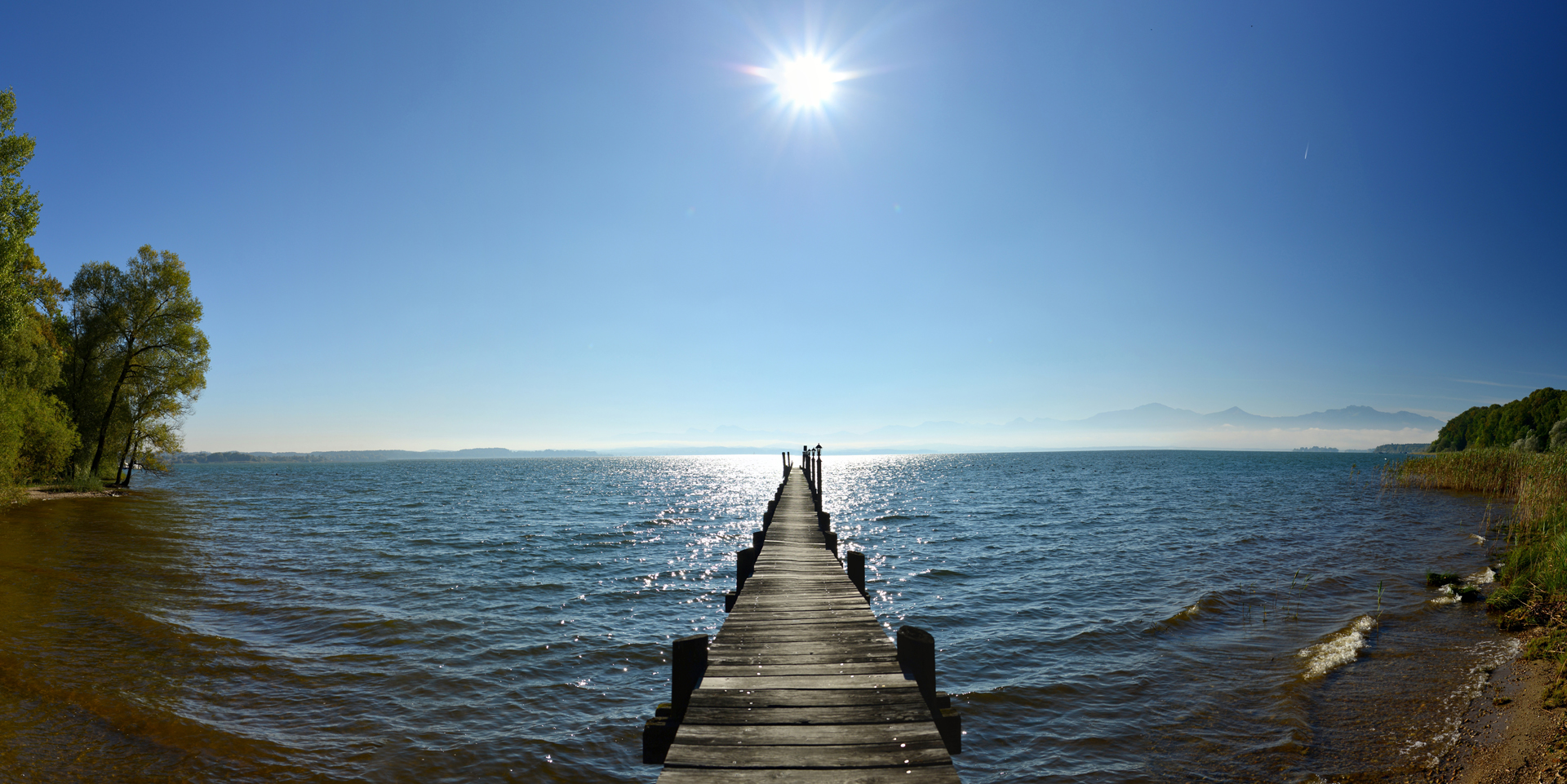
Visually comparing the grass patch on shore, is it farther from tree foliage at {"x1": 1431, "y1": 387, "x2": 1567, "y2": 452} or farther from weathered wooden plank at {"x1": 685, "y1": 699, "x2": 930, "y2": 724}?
tree foliage at {"x1": 1431, "y1": 387, "x2": 1567, "y2": 452}

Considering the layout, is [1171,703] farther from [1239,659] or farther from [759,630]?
[759,630]

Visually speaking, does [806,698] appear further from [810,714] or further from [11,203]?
[11,203]

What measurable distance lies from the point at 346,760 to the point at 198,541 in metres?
22.1

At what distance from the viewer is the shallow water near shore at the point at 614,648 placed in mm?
7636

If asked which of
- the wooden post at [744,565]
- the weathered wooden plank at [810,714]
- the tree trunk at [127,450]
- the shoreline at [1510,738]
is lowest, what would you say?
the shoreline at [1510,738]

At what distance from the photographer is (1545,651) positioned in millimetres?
9352

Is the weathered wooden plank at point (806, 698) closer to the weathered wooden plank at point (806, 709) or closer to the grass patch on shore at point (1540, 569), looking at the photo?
the weathered wooden plank at point (806, 709)

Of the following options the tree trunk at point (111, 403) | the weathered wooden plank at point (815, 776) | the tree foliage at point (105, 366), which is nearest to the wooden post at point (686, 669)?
the weathered wooden plank at point (815, 776)

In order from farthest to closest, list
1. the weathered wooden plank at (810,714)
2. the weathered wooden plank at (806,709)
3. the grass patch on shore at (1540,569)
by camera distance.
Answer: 1. the grass patch on shore at (1540,569)
2. the weathered wooden plank at (810,714)
3. the weathered wooden plank at (806,709)

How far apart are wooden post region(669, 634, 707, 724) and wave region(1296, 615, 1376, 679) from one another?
33.1 ft

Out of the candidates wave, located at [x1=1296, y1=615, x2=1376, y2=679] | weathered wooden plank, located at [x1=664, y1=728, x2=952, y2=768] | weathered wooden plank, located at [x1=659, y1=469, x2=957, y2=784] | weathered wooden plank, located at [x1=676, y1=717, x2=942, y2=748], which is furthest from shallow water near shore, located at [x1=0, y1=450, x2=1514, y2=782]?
weathered wooden plank, located at [x1=664, y1=728, x2=952, y2=768]

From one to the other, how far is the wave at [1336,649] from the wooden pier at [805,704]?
807 centimetres

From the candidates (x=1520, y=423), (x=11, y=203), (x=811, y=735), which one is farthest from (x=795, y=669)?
(x=1520, y=423)

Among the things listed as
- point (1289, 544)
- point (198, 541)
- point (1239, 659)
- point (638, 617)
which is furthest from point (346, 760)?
point (1289, 544)
